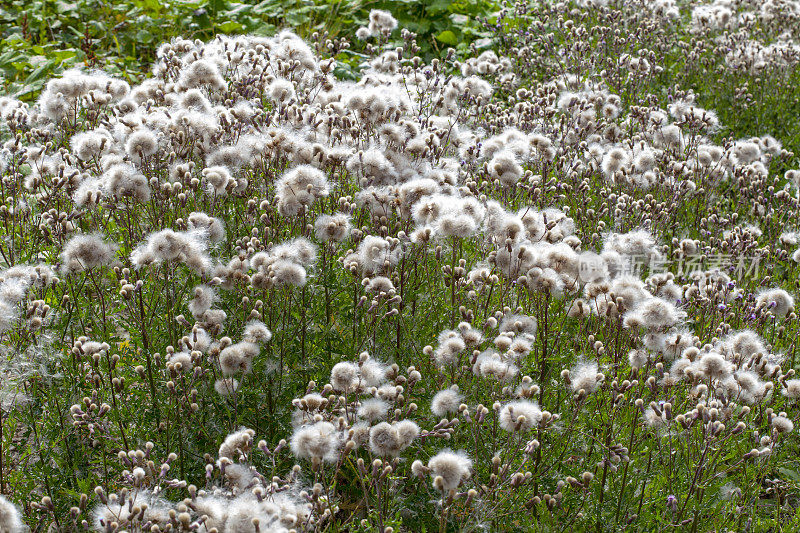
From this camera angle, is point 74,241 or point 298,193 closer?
point 74,241

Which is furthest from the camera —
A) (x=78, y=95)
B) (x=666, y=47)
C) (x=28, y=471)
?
(x=666, y=47)

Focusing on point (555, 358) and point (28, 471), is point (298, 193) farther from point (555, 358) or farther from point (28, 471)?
point (28, 471)

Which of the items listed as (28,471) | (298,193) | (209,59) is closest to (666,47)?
(209,59)

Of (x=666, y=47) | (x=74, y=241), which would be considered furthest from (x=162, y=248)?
(x=666, y=47)

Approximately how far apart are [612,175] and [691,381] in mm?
2468

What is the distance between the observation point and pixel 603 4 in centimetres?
976

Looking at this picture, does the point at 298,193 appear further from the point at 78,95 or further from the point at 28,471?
the point at 78,95

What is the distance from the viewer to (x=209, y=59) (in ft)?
18.1

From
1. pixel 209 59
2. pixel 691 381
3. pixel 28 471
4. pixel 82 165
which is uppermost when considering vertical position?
pixel 209 59

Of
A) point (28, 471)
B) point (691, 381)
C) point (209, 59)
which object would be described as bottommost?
point (28, 471)

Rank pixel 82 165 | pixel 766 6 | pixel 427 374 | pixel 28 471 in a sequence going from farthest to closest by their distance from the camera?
1. pixel 766 6
2. pixel 82 165
3. pixel 427 374
4. pixel 28 471

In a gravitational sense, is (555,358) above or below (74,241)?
below

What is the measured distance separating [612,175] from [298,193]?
2520mm

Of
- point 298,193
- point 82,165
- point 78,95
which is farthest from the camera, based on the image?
point 78,95
